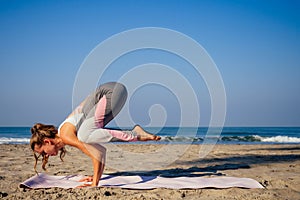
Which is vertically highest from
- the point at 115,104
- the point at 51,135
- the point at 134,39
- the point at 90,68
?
the point at 134,39

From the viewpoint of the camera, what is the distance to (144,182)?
423 centimetres

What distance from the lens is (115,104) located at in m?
4.15

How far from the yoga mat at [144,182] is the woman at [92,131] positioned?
320 mm

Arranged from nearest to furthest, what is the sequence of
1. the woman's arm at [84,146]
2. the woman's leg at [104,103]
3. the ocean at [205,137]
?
the woman's arm at [84,146], the woman's leg at [104,103], the ocean at [205,137]

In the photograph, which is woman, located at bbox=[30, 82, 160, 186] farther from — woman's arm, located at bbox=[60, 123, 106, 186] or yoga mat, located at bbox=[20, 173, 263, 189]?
yoga mat, located at bbox=[20, 173, 263, 189]

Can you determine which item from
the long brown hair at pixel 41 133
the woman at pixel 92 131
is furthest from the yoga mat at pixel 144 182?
the long brown hair at pixel 41 133

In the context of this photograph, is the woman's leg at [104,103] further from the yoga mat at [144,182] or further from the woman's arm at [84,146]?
the yoga mat at [144,182]

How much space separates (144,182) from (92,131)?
0.99 meters

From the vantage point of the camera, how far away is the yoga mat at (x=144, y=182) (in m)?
3.90

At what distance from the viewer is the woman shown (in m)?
3.83

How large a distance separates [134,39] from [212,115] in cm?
240

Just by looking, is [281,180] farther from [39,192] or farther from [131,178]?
[39,192]

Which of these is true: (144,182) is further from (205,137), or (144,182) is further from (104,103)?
(205,137)

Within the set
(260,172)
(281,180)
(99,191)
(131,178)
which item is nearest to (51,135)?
(99,191)
